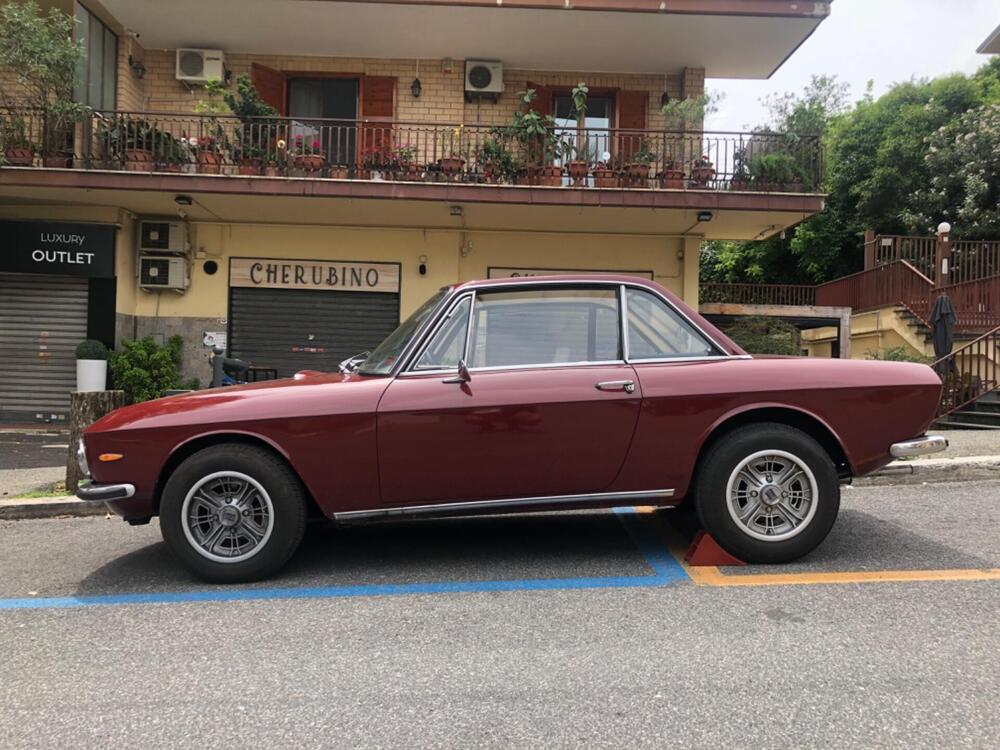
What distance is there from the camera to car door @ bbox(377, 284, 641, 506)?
4.07 metres

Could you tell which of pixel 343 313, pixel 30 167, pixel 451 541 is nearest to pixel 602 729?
pixel 451 541

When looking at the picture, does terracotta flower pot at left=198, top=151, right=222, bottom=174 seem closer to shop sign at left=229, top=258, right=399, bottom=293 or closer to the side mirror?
shop sign at left=229, top=258, right=399, bottom=293

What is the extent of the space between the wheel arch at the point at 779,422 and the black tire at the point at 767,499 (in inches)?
1.8

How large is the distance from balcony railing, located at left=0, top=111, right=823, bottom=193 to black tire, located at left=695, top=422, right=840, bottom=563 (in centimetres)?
756

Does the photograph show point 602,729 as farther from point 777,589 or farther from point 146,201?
point 146,201

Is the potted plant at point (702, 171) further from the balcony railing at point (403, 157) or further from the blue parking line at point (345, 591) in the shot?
the blue parking line at point (345, 591)

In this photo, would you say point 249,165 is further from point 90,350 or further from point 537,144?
point 537,144

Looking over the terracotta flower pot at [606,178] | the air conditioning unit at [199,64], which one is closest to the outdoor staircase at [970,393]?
the terracotta flower pot at [606,178]

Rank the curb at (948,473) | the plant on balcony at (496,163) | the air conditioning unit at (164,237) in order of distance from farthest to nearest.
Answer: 1. the air conditioning unit at (164,237)
2. the plant on balcony at (496,163)
3. the curb at (948,473)

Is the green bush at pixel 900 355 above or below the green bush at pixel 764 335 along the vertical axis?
below

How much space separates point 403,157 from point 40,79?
5.20 meters

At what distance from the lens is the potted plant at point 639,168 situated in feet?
36.4

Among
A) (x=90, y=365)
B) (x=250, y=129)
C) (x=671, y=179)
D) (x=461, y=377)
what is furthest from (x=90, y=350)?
(x=461, y=377)

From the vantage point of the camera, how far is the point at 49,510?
623cm
